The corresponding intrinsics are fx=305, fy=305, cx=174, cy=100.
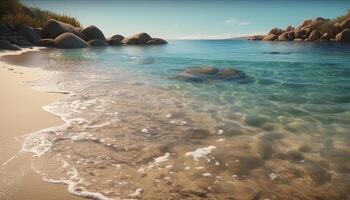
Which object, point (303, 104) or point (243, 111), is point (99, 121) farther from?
point (303, 104)

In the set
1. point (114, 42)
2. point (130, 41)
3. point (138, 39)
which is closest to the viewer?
point (114, 42)

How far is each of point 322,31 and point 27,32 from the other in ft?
136

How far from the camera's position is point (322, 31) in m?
47.3

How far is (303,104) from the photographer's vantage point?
707 cm

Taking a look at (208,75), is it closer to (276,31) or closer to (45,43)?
(45,43)

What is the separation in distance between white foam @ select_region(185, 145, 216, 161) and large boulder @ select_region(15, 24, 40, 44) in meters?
27.1

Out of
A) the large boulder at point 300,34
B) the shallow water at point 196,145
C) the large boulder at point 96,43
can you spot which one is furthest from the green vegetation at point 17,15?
the large boulder at point 300,34

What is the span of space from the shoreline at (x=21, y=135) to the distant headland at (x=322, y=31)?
Answer: 43.1 meters

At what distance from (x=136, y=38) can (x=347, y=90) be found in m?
34.8

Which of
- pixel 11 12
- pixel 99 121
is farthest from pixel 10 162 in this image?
pixel 11 12

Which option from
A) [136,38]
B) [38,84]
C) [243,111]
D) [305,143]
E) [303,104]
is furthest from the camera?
[136,38]

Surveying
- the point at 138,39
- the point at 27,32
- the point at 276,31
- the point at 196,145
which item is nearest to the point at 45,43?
the point at 27,32

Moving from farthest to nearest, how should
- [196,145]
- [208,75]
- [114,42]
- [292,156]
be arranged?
[114,42] → [208,75] → [196,145] → [292,156]

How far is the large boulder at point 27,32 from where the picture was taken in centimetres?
2694
